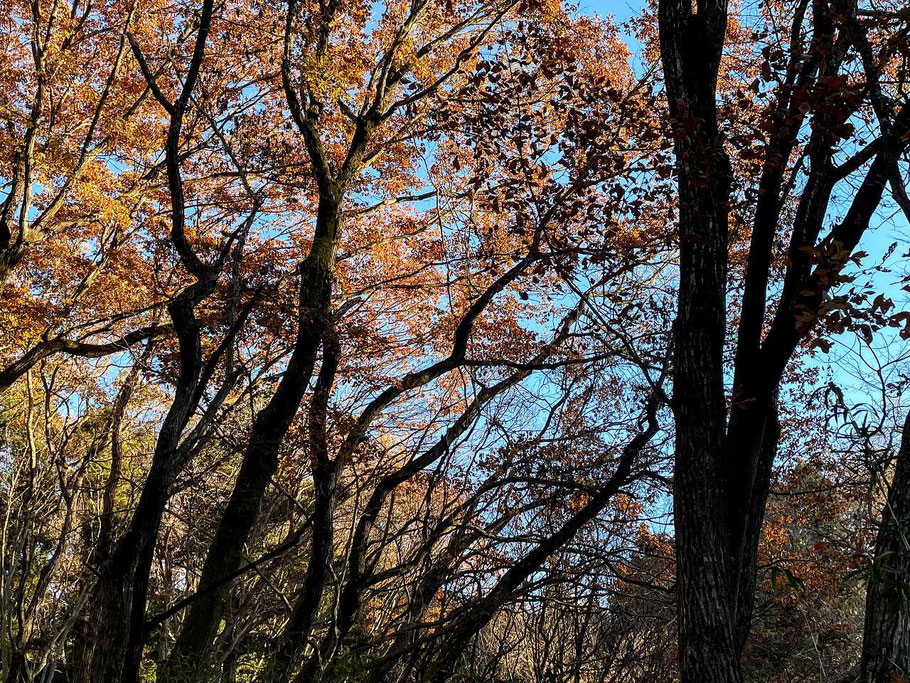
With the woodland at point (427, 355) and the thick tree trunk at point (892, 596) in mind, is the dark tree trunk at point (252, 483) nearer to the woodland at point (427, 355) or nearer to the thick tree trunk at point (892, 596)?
the woodland at point (427, 355)

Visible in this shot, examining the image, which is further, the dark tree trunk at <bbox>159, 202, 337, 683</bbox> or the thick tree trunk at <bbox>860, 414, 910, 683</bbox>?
the dark tree trunk at <bbox>159, 202, 337, 683</bbox>

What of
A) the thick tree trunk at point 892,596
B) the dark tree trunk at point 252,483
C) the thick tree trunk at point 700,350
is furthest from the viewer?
the dark tree trunk at point 252,483

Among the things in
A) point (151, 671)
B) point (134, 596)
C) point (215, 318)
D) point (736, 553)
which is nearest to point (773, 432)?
point (736, 553)

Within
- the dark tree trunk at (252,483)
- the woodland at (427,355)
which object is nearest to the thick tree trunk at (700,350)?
the woodland at (427,355)

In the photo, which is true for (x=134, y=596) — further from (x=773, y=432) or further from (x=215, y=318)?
(x=773, y=432)

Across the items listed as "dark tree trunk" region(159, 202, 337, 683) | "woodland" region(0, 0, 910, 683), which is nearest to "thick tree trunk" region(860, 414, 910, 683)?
"woodland" region(0, 0, 910, 683)

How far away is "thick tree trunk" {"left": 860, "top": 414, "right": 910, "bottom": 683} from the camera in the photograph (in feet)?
15.3

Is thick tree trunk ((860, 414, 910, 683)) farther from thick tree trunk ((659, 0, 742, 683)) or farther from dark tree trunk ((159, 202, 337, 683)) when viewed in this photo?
dark tree trunk ((159, 202, 337, 683))

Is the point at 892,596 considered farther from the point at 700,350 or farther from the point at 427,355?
the point at 427,355

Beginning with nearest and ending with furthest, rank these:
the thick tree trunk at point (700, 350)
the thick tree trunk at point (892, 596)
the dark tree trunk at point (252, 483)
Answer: the thick tree trunk at point (700, 350) < the thick tree trunk at point (892, 596) < the dark tree trunk at point (252, 483)

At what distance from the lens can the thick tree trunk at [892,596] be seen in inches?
183

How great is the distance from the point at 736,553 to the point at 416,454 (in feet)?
11.8

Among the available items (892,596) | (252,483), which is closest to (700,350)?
(892,596)

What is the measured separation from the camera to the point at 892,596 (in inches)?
185
